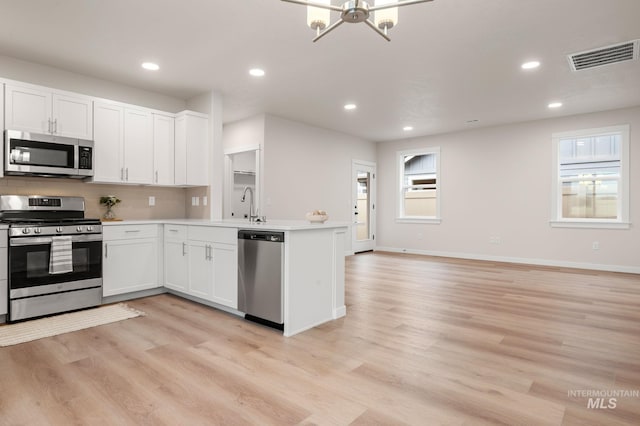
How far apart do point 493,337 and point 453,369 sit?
769mm

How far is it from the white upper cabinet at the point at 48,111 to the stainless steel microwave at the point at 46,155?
0.11 metres

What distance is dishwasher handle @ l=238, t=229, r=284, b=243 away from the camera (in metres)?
2.92

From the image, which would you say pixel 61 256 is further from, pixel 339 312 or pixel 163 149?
pixel 339 312

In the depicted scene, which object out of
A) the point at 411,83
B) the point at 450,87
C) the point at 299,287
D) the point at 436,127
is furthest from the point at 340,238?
the point at 436,127

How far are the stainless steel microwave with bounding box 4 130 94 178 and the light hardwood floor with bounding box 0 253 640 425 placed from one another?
1555mm

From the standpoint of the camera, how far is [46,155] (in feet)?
11.9

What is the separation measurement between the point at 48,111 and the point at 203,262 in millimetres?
2189

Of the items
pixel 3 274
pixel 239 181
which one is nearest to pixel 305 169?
pixel 239 181

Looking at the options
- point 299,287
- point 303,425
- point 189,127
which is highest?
point 189,127

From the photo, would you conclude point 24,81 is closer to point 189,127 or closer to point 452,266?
point 189,127

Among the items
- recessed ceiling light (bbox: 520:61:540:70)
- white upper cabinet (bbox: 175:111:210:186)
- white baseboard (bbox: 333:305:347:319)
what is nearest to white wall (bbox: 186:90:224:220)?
white upper cabinet (bbox: 175:111:210:186)

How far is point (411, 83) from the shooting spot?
183 inches

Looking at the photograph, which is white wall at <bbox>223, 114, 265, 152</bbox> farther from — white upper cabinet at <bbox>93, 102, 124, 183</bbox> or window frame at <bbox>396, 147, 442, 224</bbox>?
window frame at <bbox>396, 147, 442, 224</bbox>

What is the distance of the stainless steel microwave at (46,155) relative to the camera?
3428 mm
